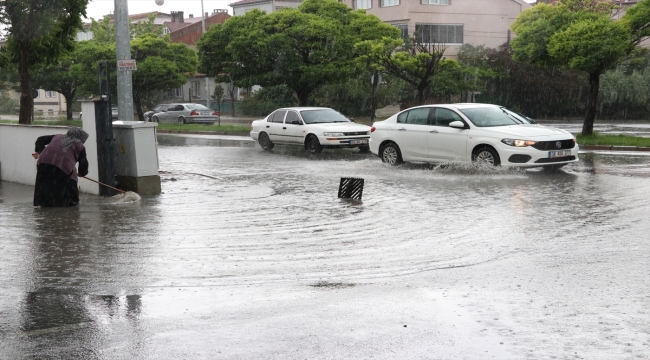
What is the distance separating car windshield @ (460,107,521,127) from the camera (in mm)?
17625

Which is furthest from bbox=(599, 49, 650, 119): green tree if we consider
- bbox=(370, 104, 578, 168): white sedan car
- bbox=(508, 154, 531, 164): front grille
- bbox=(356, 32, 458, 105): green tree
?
bbox=(508, 154, 531, 164): front grille

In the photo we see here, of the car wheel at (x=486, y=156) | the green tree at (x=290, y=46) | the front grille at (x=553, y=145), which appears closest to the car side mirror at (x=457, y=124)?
the car wheel at (x=486, y=156)

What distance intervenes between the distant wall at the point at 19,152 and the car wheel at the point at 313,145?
9.19m

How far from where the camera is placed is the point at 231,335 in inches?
223

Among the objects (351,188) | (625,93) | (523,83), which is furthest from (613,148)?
(523,83)

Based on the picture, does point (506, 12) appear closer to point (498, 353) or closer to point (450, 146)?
point (450, 146)

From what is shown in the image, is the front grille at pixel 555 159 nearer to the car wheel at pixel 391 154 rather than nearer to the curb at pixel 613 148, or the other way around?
the car wheel at pixel 391 154

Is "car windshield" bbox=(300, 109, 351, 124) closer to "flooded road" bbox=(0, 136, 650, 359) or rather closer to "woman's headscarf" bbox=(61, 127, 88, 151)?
"flooded road" bbox=(0, 136, 650, 359)

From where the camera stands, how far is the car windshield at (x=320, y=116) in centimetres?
2438

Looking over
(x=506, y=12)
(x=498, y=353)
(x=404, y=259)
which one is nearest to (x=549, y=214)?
(x=404, y=259)

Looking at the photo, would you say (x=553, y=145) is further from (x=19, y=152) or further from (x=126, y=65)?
(x=19, y=152)

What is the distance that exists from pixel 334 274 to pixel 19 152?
10483 millimetres

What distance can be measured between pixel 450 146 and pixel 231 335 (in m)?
12.6

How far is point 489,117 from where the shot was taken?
58.6ft
